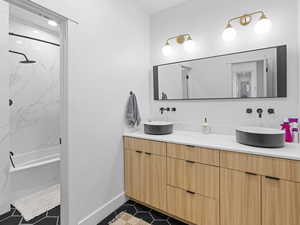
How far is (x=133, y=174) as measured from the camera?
202cm

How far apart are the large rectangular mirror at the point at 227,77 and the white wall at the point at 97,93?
0.48 metres

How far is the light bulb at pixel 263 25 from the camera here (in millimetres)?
1631

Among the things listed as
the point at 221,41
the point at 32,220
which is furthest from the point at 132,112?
the point at 32,220

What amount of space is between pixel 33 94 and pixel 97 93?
1669 millimetres

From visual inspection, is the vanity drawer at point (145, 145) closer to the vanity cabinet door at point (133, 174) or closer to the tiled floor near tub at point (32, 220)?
the vanity cabinet door at point (133, 174)

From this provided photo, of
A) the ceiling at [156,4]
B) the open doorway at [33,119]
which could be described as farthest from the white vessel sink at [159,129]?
the ceiling at [156,4]

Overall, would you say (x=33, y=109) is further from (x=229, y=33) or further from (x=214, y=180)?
(x=229, y=33)

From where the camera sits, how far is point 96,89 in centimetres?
172

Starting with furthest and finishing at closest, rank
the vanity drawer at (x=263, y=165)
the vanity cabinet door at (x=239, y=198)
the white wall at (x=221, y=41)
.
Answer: the white wall at (x=221, y=41)
the vanity cabinet door at (x=239, y=198)
the vanity drawer at (x=263, y=165)

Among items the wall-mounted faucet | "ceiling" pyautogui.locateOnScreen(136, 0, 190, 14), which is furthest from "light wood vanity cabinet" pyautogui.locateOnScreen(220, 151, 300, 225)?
"ceiling" pyautogui.locateOnScreen(136, 0, 190, 14)

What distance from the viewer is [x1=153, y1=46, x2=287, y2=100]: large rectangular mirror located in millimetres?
1646

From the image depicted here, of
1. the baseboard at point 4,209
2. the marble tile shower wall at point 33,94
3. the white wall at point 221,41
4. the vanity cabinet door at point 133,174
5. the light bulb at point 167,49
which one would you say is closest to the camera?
the white wall at point 221,41

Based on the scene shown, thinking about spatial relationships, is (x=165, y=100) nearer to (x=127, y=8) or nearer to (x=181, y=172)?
(x=181, y=172)

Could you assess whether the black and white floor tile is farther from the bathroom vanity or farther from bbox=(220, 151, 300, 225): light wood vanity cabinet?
bbox=(220, 151, 300, 225): light wood vanity cabinet
